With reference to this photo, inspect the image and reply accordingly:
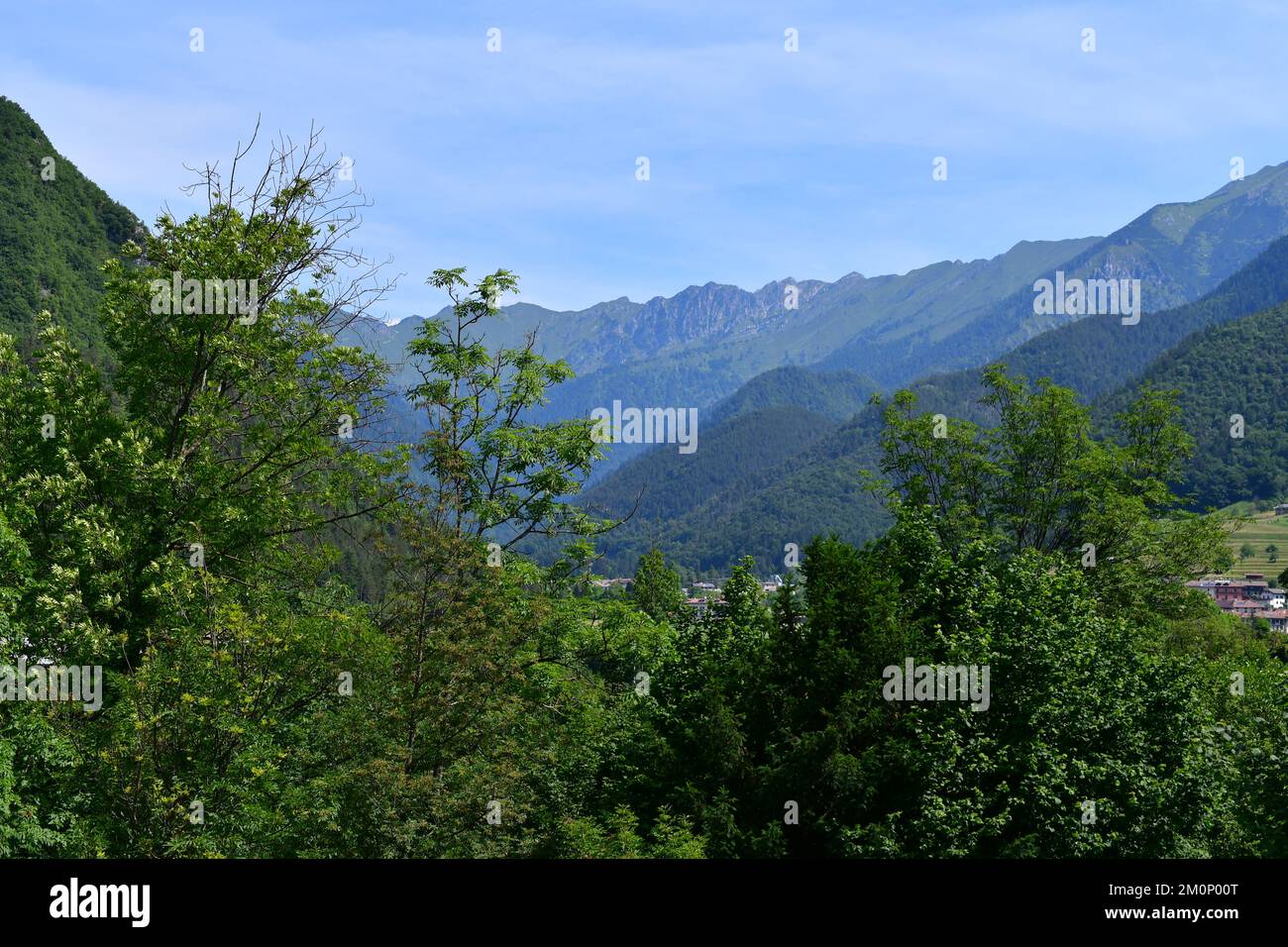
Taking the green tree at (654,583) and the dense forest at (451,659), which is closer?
the dense forest at (451,659)

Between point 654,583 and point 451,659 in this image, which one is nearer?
point 451,659

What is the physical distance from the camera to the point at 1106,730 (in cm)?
2336

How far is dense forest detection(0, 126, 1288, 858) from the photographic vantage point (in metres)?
18.6

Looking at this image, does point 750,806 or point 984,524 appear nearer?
point 750,806

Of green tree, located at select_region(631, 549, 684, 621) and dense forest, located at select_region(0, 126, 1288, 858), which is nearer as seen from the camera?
dense forest, located at select_region(0, 126, 1288, 858)

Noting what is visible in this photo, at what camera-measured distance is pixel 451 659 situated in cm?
1942

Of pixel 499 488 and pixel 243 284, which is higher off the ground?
pixel 243 284

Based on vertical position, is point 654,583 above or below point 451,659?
below

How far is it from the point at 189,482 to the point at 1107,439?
3207cm

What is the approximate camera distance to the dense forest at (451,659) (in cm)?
1862
